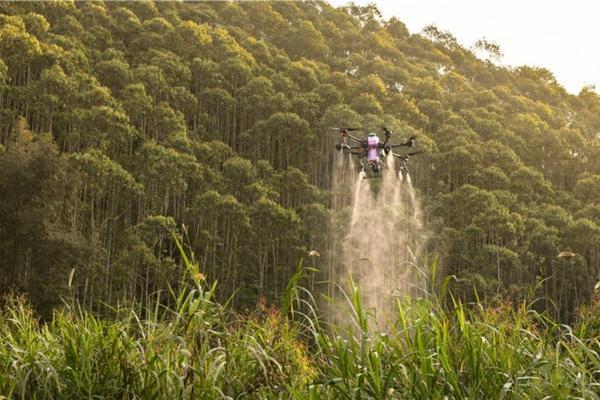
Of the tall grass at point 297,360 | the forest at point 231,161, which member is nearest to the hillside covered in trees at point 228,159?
the forest at point 231,161

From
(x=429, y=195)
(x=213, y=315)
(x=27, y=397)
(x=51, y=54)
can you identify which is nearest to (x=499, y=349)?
(x=213, y=315)

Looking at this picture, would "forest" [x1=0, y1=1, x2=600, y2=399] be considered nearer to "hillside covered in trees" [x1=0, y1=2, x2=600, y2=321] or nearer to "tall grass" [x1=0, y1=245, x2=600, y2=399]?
"hillside covered in trees" [x1=0, y1=2, x2=600, y2=321]

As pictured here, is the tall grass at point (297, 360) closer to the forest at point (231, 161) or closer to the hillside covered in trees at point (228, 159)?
the forest at point (231, 161)

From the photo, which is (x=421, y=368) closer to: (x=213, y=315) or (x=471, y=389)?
(x=471, y=389)

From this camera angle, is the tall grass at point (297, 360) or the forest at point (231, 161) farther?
the forest at point (231, 161)
